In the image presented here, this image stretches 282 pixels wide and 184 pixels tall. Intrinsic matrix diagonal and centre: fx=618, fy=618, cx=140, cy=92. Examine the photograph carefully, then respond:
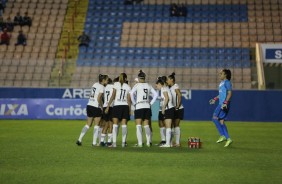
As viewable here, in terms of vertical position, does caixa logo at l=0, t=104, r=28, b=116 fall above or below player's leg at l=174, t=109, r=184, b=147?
above

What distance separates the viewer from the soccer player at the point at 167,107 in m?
17.0

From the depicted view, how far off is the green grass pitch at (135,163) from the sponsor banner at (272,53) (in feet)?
56.1

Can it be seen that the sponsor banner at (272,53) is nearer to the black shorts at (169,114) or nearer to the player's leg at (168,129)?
the black shorts at (169,114)

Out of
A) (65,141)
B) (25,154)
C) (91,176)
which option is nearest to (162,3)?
(65,141)

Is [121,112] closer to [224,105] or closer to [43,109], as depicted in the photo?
[224,105]

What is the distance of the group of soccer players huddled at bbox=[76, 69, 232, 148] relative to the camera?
16906mm

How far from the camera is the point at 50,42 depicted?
4006 cm

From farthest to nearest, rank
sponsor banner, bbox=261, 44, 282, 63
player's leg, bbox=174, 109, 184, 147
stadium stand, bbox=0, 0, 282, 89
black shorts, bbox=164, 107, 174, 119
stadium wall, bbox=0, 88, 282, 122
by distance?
sponsor banner, bbox=261, 44, 282, 63 → stadium stand, bbox=0, 0, 282, 89 → stadium wall, bbox=0, 88, 282, 122 → player's leg, bbox=174, 109, 184, 147 → black shorts, bbox=164, 107, 174, 119

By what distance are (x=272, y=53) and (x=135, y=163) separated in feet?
82.0

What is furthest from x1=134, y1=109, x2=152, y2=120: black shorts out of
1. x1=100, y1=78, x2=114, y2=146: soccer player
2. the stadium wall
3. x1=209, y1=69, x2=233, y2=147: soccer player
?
the stadium wall

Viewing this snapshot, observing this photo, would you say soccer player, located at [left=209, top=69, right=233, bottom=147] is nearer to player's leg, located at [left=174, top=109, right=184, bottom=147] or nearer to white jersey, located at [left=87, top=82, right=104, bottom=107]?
player's leg, located at [left=174, top=109, right=184, bottom=147]

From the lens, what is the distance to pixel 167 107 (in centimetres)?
1725

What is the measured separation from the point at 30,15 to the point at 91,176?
32.8 meters

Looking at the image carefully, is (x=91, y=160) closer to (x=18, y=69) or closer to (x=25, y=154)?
(x=25, y=154)
